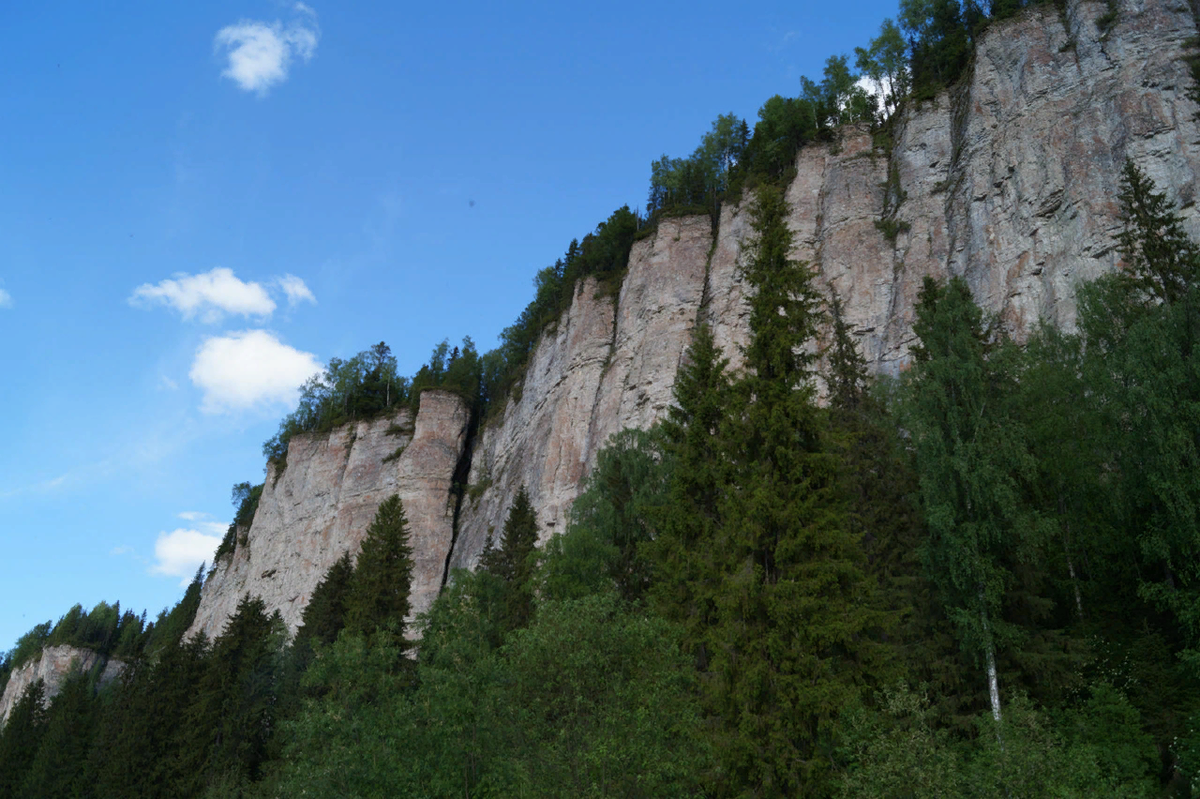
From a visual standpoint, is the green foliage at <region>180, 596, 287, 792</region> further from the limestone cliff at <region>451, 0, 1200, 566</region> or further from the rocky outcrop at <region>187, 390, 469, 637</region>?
the rocky outcrop at <region>187, 390, 469, 637</region>

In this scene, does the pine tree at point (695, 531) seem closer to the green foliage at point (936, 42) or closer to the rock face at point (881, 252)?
the rock face at point (881, 252)

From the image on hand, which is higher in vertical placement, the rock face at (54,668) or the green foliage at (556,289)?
the green foliage at (556,289)

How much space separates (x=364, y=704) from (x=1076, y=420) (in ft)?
78.1

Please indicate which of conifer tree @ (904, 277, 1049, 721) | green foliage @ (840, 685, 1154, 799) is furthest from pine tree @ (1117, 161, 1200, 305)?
green foliage @ (840, 685, 1154, 799)

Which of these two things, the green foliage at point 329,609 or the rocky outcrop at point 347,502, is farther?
the rocky outcrop at point 347,502

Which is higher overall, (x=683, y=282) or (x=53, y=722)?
(x=683, y=282)

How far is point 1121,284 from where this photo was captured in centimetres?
2808

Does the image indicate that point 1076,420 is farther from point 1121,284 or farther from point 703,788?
point 703,788

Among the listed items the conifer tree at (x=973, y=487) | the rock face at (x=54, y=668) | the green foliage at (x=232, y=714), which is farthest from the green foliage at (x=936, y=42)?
the rock face at (x=54, y=668)

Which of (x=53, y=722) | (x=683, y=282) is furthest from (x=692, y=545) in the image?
(x=53, y=722)

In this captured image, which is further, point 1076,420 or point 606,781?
point 1076,420

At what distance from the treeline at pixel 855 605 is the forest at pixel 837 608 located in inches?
3.2

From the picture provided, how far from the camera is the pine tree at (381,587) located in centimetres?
3362

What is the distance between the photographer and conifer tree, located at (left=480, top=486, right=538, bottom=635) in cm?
3170
